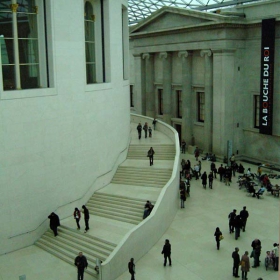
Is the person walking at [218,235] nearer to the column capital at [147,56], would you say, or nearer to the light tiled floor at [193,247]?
the light tiled floor at [193,247]

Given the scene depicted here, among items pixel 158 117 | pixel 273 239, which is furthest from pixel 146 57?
pixel 273 239

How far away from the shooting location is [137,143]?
3097cm

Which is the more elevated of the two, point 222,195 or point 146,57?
point 146,57

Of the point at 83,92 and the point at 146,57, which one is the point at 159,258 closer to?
the point at 83,92

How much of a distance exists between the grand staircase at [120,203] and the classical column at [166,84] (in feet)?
38.7

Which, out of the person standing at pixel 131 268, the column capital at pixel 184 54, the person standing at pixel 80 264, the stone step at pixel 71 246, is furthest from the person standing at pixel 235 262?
the column capital at pixel 184 54

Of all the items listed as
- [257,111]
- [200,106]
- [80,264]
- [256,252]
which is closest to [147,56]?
[200,106]

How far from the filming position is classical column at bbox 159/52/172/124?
40.9 meters

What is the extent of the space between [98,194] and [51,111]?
5589 millimetres

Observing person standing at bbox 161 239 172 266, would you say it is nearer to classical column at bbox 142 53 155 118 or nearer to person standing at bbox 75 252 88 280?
person standing at bbox 75 252 88 280

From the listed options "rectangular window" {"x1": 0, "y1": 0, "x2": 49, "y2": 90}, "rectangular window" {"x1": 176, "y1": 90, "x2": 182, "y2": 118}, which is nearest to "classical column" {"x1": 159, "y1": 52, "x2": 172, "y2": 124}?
"rectangular window" {"x1": 176, "y1": 90, "x2": 182, "y2": 118}

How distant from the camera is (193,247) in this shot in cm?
1947

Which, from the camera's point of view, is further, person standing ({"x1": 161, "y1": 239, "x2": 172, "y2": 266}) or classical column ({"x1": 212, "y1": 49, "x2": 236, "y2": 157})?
classical column ({"x1": 212, "y1": 49, "x2": 236, "y2": 157})

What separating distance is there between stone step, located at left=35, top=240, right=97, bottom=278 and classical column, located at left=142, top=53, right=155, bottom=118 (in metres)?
26.0
